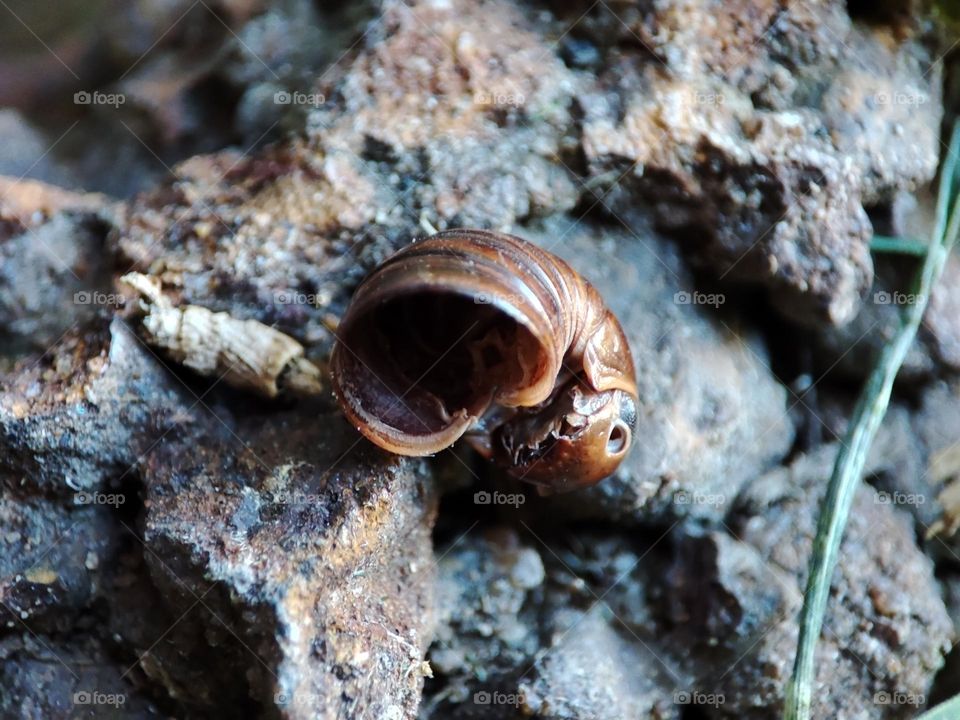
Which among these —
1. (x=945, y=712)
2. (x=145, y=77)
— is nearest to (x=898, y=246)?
(x=945, y=712)

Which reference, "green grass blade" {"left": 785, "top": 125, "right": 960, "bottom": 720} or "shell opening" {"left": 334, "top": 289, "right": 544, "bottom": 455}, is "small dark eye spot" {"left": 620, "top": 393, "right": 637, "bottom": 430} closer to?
"shell opening" {"left": 334, "top": 289, "right": 544, "bottom": 455}

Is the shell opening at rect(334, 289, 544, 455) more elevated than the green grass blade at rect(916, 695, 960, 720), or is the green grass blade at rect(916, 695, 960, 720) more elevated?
the shell opening at rect(334, 289, 544, 455)

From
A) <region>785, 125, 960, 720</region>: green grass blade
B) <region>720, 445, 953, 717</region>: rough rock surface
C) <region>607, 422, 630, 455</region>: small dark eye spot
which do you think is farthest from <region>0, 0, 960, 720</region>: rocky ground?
<region>607, 422, 630, 455</region>: small dark eye spot

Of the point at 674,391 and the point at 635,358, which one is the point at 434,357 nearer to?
the point at 635,358

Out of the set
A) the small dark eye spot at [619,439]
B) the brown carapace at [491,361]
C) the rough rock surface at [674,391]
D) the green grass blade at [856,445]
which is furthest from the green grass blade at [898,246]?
the small dark eye spot at [619,439]

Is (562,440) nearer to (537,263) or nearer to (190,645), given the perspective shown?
(537,263)

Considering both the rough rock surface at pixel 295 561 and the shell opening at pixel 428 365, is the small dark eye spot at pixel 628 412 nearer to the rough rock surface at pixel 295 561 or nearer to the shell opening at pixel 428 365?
the shell opening at pixel 428 365
